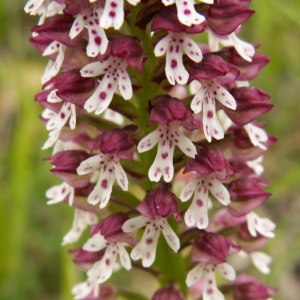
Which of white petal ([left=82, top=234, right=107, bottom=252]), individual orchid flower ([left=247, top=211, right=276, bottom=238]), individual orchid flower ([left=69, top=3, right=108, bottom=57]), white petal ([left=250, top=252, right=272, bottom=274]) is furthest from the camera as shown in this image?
white petal ([left=250, top=252, right=272, bottom=274])

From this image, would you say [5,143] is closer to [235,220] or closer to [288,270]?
[288,270]

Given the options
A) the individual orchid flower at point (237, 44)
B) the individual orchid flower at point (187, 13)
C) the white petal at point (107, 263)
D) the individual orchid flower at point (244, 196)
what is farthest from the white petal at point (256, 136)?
A: the white petal at point (107, 263)

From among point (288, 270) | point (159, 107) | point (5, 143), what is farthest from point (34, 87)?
point (159, 107)

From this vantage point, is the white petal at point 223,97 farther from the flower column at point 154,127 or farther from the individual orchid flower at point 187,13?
the individual orchid flower at point 187,13

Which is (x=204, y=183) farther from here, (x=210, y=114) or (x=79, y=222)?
(x=79, y=222)

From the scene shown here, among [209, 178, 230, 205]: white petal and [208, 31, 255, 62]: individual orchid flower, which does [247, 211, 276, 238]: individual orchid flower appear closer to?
[209, 178, 230, 205]: white petal

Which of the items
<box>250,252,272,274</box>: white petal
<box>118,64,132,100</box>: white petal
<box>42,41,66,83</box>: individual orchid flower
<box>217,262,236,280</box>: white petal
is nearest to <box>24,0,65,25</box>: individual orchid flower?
<box>42,41,66,83</box>: individual orchid flower
